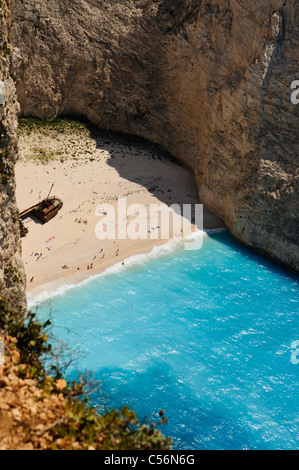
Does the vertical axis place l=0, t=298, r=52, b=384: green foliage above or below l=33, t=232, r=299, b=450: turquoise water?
above

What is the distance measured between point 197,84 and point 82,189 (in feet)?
48.7

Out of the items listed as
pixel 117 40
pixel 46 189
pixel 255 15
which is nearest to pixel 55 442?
pixel 46 189

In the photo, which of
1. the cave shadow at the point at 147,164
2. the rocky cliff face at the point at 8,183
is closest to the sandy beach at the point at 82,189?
the cave shadow at the point at 147,164

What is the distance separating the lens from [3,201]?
1553 centimetres

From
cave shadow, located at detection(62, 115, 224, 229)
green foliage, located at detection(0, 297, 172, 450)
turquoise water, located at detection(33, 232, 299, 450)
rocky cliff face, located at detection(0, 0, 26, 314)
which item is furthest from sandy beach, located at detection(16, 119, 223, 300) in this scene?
green foliage, located at detection(0, 297, 172, 450)

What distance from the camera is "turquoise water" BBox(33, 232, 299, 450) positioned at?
17.5 meters

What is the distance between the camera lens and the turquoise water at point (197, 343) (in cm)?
1753

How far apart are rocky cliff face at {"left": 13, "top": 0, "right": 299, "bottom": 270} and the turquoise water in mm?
5380

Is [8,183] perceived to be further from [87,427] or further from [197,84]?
[197,84]

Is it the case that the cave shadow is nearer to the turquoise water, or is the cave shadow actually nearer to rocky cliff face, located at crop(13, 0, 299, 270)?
rocky cliff face, located at crop(13, 0, 299, 270)

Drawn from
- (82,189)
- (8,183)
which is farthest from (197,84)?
(8,183)

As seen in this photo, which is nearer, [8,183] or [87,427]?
[87,427]

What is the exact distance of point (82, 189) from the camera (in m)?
35.6

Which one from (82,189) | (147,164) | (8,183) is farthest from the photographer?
(147,164)
